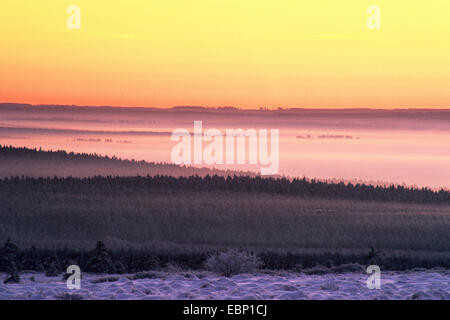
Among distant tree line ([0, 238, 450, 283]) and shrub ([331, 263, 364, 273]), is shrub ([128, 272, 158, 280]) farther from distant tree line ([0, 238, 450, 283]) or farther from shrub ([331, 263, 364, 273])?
shrub ([331, 263, 364, 273])

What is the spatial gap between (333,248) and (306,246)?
1.00 m

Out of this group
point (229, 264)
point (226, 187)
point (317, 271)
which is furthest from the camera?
point (226, 187)

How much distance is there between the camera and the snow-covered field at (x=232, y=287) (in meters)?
13.7

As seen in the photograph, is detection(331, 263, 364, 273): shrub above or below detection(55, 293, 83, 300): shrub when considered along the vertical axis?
below

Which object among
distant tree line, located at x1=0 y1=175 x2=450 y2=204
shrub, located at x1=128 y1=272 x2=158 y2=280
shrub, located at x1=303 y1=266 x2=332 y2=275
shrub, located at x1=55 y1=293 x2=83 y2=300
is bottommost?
shrub, located at x1=303 y1=266 x2=332 y2=275

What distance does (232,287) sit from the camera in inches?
572

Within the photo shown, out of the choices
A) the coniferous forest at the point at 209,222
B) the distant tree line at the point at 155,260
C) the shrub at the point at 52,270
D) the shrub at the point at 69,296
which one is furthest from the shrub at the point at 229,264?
the shrub at the point at 69,296

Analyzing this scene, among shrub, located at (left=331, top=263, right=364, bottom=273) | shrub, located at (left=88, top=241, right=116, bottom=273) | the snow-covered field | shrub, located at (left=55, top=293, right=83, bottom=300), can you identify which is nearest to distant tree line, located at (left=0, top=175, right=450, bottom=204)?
shrub, located at (left=331, top=263, right=364, bottom=273)

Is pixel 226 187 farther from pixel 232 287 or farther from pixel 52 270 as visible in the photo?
pixel 232 287

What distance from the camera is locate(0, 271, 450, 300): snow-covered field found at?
45.1 ft

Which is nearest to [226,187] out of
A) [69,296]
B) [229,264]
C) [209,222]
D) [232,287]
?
[209,222]

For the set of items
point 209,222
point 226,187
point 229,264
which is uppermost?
point 226,187

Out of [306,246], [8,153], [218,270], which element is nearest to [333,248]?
[306,246]

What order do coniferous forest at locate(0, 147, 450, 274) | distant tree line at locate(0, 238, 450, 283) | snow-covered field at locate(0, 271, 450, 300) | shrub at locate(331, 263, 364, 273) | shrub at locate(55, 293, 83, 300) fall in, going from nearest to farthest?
shrub at locate(55, 293, 83, 300), snow-covered field at locate(0, 271, 450, 300), distant tree line at locate(0, 238, 450, 283), shrub at locate(331, 263, 364, 273), coniferous forest at locate(0, 147, 450, 274)
